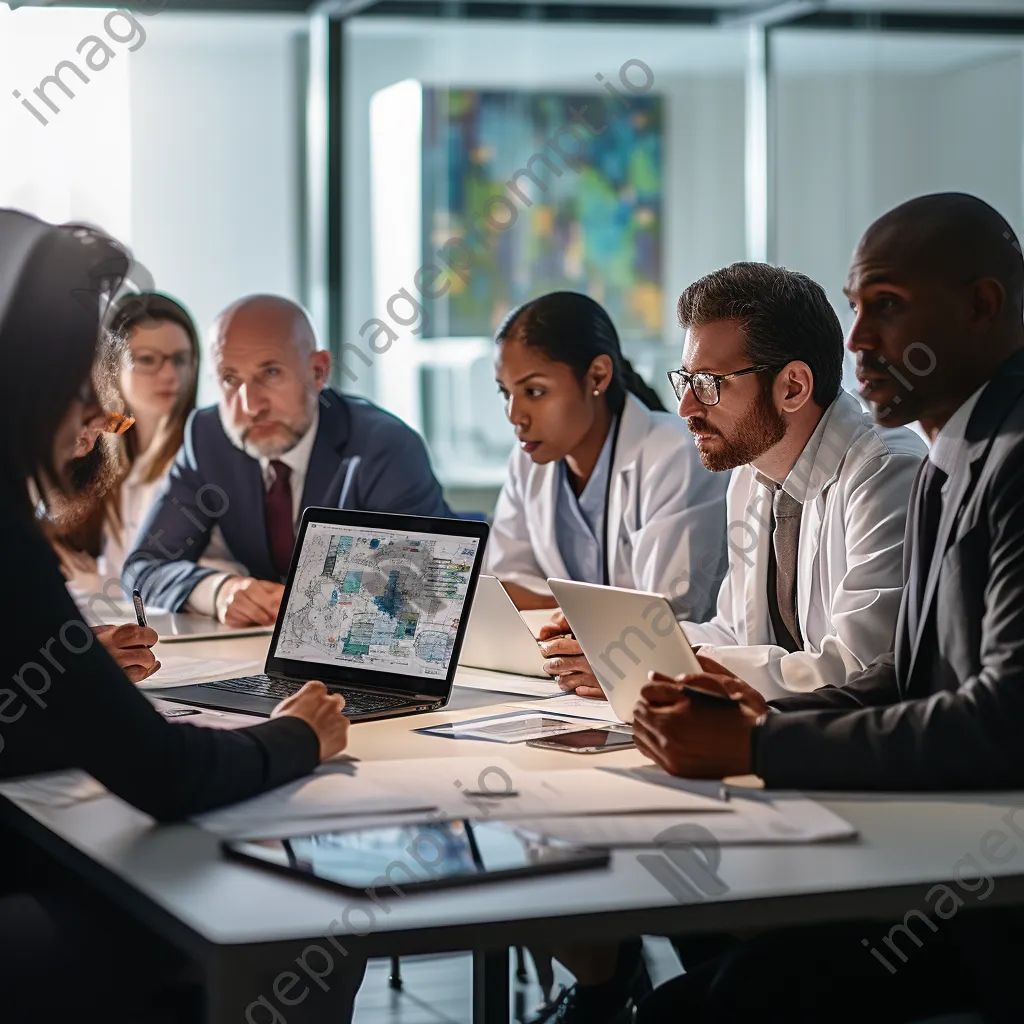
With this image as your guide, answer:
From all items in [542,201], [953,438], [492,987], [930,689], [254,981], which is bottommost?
[492,987]

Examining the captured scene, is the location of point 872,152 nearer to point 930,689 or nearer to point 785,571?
point 785,571

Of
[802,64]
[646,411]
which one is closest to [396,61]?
[802,64]

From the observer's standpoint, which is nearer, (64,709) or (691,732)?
(64,709)

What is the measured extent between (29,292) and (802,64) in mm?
5101

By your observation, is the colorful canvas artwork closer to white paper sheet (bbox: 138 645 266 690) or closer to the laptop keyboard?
white paper sheet (bbox: 138 645 266 690)

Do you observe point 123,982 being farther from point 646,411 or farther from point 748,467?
point 646,411

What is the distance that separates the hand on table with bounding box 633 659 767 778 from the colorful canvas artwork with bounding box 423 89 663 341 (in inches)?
153

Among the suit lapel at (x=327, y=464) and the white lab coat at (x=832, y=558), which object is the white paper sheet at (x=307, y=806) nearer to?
the white lab coat at (x=832, y=558)

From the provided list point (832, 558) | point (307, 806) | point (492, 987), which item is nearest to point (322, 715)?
point (307, 806)

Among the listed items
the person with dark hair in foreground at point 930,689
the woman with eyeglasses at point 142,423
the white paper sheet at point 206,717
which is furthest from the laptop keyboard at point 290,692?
the woman with eyeglasses at point 142,423

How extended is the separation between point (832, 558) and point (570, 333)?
41.9 inches

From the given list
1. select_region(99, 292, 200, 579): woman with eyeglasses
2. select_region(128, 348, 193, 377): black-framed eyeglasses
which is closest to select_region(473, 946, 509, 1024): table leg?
select_region(99, 292, 200, 579): woman with eyeglasses

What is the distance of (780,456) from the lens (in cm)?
239

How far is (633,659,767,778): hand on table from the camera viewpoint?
166 cm
